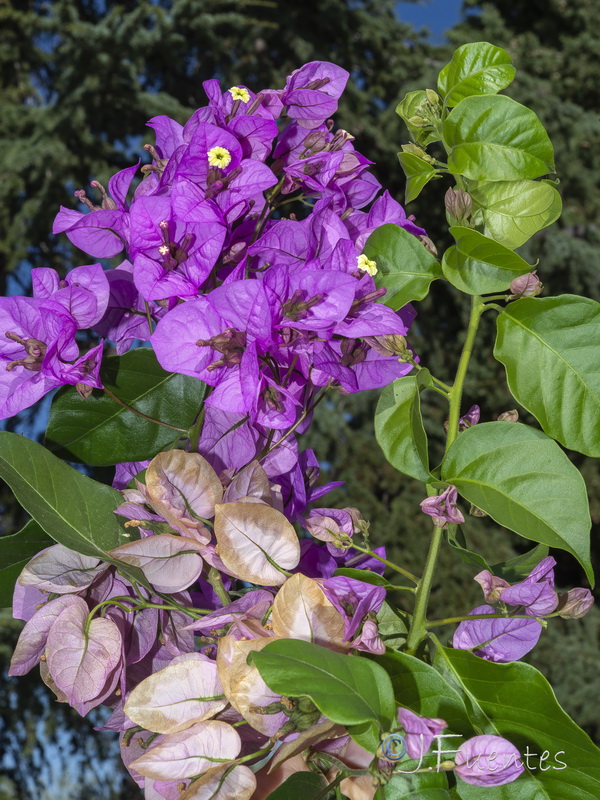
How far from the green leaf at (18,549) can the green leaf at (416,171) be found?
0.64 ft

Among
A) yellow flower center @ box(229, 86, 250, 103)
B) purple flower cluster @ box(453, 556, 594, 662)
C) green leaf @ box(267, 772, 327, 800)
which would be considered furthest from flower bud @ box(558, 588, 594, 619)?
yellow flower center @ box(229, 86, 250, 103)

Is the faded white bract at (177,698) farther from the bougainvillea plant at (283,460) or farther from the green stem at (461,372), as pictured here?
the green stem at (461,372)

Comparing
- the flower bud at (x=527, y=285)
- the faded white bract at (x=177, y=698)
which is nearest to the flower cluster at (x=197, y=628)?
the faded white bract at (x=177, y=698)

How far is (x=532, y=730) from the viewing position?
0.86 feet

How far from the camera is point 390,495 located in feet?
6.34

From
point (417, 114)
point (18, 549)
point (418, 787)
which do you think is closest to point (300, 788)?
point (418, 787)

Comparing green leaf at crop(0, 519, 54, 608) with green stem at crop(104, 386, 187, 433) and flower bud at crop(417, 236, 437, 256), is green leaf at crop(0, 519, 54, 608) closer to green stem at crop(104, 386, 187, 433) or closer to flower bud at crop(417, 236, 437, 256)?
green stem at crop(104, 386, 187, 433)

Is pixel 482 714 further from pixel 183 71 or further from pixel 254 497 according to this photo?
pixel 183 71

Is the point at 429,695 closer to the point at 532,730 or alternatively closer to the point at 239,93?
the point at 532,730

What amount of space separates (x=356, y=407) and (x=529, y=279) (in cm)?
169

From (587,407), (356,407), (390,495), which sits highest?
(587,407)

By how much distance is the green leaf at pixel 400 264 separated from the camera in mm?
293

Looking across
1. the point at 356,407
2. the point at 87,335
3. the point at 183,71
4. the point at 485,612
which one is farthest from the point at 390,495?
the point at 485,612

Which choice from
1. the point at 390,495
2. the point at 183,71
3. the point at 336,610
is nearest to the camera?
the point at 336,610
